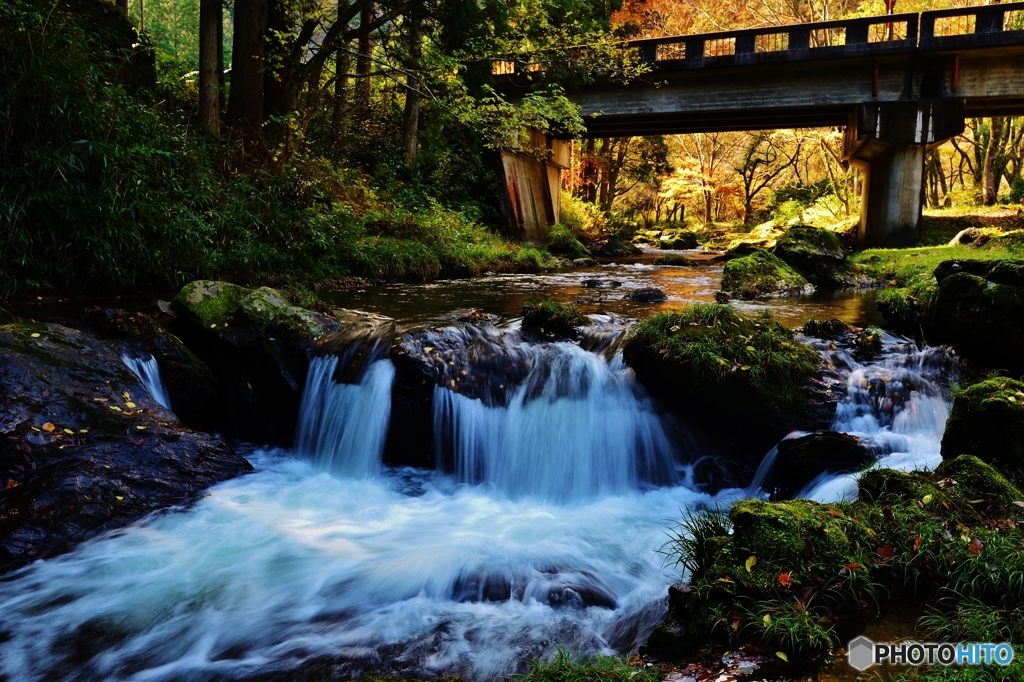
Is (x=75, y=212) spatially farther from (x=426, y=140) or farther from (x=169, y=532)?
(x=426, y=140)

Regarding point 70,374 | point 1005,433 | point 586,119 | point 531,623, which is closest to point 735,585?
point 531,623

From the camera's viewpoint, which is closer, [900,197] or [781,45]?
[900,197]

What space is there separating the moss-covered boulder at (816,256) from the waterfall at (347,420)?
11.2m

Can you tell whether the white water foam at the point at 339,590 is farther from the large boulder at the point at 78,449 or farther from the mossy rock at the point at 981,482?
the mossy rock at the point at 981,482

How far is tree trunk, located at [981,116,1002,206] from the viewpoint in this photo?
2583cm

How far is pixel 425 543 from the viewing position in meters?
4.88

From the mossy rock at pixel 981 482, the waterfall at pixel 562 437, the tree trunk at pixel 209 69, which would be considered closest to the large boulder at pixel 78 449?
the waterfall at pixel 562 437

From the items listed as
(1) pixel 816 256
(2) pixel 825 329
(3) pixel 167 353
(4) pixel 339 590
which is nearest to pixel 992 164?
(1) pixel 816 256

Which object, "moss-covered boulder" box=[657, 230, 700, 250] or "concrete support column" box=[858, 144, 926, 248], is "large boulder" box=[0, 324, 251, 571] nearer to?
"concrete support column" box=[858, 144, 926, 248]

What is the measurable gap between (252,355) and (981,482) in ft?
21.7

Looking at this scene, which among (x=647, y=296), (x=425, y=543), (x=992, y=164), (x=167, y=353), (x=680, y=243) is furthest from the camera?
(x=680, y=243)

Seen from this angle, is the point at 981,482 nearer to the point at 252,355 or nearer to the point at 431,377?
the point at 431,377

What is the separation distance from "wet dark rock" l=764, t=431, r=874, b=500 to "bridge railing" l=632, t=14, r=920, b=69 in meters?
16.4

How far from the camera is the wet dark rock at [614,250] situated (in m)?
24.8
